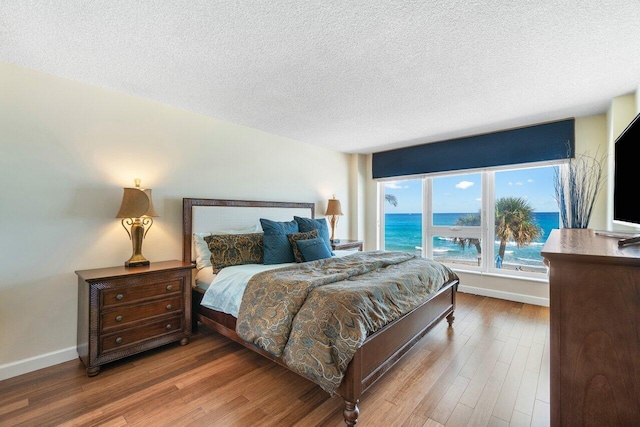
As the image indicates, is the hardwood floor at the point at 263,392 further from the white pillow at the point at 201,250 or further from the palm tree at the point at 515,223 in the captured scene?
the palm tree at the point at 515,223

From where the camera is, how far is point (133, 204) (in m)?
2.45

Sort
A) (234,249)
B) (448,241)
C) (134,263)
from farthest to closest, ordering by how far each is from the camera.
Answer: (448,241) → (234,249) → (134,263)

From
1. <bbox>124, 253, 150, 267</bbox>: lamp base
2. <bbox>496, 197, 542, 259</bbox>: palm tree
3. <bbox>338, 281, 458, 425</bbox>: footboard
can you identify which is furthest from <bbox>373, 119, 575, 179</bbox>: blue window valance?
<bbox>124, 253, 150, 267</bbox>: lamp base

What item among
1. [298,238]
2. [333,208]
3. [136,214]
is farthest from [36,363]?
[333,208]

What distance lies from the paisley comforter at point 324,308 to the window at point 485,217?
2.19 metres

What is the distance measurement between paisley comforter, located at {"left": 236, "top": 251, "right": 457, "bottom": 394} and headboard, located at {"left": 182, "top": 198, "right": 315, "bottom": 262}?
1210mm

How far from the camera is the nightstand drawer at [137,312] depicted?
2.17 m

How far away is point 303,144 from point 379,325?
3.30m

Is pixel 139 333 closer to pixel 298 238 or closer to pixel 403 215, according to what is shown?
pixel 298 238

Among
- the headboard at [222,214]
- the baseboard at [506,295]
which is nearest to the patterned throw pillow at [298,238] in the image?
the headboard at [222,214]

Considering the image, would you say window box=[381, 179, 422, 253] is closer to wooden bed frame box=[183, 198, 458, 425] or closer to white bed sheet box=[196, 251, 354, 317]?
wooden bed frame box=[183, 198, 458, 425]

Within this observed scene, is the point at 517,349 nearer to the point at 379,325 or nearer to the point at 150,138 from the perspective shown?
the point at 379,325

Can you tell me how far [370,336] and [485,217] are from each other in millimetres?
3347

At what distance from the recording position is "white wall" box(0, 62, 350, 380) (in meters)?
2.13
